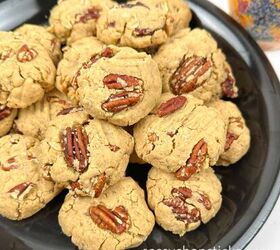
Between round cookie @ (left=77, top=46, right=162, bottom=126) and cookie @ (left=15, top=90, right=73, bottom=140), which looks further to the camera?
cookie @ (left=15, top=90, right=73, bottom=140)

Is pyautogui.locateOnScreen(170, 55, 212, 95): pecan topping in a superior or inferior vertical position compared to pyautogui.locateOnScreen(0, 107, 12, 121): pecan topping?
superior

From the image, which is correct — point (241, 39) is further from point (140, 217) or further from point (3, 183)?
point (3, 183)

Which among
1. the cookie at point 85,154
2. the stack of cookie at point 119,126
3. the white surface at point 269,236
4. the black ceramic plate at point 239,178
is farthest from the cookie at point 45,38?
the white surface at point 269,236

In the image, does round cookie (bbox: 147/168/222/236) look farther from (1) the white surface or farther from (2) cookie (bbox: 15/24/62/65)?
(2) cookie (bbox: 15/24/62/65)

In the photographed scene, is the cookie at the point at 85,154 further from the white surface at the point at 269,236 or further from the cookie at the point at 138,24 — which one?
the white surface at the point at 269,236

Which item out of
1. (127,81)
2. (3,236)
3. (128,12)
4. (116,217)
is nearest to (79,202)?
(116,217)

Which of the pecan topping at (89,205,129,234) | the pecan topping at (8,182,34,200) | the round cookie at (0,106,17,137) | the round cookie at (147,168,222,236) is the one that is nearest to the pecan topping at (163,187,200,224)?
the round cookie at (147,168,222,236)
